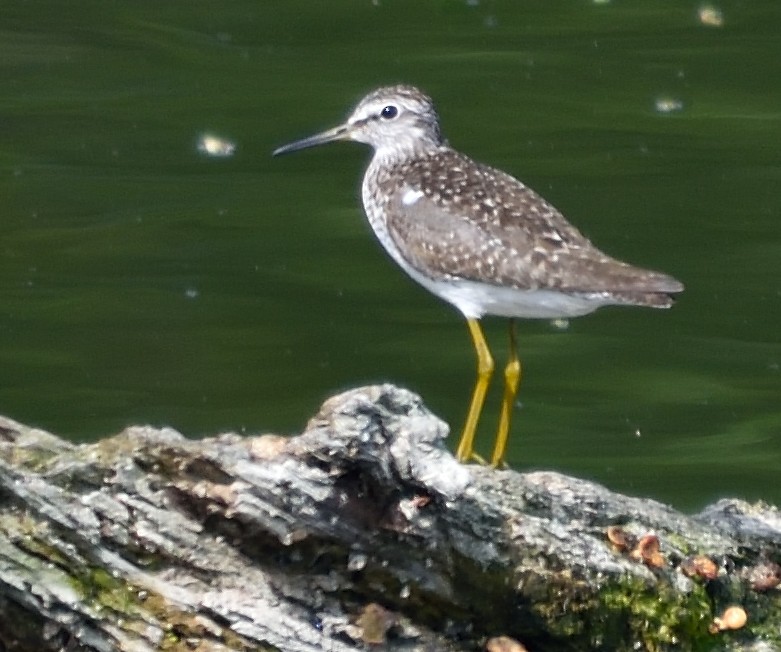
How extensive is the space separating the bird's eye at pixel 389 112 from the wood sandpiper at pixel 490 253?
389 mm

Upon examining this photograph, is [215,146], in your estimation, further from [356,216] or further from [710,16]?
[710,16]

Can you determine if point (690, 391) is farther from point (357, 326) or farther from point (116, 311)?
point (116, 311)

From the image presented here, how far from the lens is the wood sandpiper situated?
8766 mm

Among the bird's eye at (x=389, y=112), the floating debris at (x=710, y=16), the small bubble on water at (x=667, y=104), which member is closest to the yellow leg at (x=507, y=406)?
the bird's eye at (x=389, y=112)

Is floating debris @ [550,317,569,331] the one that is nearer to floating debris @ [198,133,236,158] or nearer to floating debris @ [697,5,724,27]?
floating debris @ [198,133,236,158]

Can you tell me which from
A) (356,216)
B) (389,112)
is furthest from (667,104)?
(389,112)

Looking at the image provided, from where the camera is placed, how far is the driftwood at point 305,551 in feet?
20.0

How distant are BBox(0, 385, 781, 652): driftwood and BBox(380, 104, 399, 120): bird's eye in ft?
12.8

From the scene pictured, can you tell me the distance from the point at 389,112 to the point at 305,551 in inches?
174

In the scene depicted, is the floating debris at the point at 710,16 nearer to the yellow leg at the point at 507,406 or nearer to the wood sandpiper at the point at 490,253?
the wood sandpiper at the point at 490,253

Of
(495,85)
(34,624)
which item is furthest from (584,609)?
(495,85)

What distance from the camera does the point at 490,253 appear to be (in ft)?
29.7

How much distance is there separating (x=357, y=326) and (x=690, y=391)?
2.17 meters

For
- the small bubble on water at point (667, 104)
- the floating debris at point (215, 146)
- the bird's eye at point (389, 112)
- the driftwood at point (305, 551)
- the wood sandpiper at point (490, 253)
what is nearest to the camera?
the driftwood at point (305, 551)
